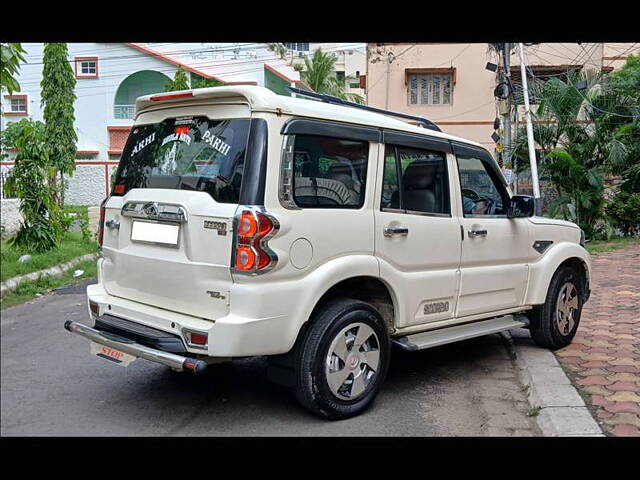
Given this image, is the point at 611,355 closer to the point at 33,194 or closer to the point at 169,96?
the point at 169,96

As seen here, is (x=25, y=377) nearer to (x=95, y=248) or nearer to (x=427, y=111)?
(x=95, y=248)

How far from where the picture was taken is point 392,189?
4422mm

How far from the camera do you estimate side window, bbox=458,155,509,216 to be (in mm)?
5051

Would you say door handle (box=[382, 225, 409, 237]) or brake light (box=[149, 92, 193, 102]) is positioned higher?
brake light (box=[149, 92, 193, 102])

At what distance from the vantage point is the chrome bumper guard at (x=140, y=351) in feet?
Answer: 11.3

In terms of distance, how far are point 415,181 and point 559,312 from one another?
2.22 meters

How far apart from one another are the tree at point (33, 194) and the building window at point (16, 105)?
0.38 ft

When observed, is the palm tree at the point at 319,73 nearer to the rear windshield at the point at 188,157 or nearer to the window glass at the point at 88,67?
the window glass at the point at 88,67

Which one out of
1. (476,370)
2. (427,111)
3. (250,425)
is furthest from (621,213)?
(250,425)

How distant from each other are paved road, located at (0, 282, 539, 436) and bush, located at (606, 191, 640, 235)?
36.7 ft

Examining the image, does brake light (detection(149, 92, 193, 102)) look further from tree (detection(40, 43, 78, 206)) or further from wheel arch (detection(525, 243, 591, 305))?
tree (detection(40, 43, 78, 206))

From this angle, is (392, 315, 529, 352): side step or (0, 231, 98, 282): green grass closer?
(0, 231, 98, 282): green grass

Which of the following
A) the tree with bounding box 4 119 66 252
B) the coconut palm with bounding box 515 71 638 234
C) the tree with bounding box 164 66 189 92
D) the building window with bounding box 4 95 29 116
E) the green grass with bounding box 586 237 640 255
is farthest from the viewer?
the coconut palm with bounding box 515 71 638 234

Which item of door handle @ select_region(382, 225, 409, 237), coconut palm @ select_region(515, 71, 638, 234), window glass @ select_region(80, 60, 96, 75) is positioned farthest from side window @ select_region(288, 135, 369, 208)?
coconut palm @ select_region(515, 71, 638, 234)
